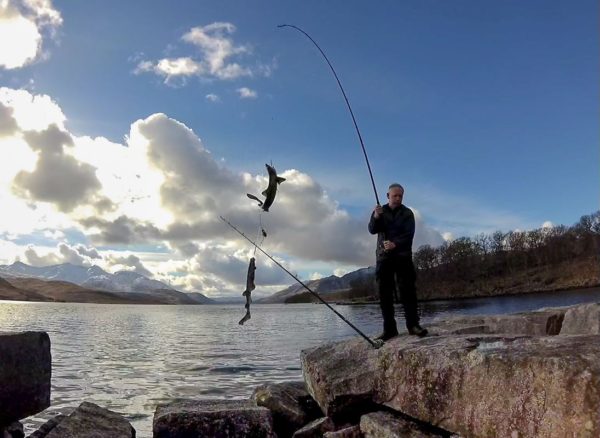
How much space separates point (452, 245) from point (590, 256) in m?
42.3

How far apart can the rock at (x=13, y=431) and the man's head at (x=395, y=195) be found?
287 inches

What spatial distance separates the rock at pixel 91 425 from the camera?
767 cm

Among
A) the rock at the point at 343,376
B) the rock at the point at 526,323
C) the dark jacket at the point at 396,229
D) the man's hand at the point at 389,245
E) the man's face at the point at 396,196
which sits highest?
the man's face at the point at 396,196

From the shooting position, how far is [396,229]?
8867 millimetres

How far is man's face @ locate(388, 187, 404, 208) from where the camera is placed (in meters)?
8.98

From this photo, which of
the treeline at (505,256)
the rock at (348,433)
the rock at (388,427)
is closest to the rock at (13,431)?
the rock at (348,433)

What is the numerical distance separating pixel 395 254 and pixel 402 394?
8.16 feet

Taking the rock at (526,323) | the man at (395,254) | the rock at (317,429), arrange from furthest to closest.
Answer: the rock at (526,323)
the man at (395,254)
the rock at (317,429)


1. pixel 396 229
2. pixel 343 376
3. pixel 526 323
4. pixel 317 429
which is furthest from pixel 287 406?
pixel 526 323

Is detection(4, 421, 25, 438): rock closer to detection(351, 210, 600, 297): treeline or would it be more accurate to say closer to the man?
the man

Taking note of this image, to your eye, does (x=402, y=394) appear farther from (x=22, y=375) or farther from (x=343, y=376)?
(x=22, y=375)

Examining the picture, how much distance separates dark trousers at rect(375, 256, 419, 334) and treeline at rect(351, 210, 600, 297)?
13529 cm

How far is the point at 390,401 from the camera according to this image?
296 inches

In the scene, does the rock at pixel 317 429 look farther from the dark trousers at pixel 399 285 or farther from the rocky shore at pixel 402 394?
the dark trousers at pixel 399 285
